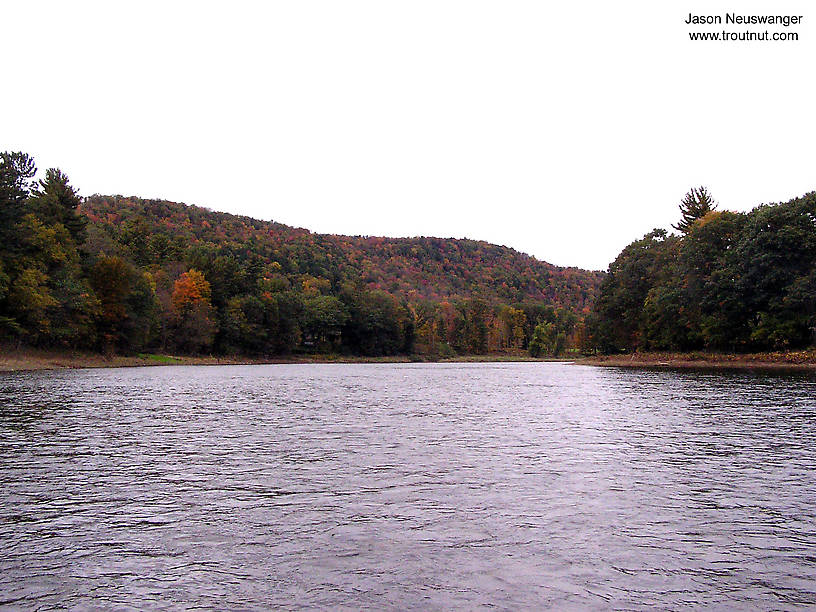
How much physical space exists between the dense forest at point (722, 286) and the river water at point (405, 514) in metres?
58.6

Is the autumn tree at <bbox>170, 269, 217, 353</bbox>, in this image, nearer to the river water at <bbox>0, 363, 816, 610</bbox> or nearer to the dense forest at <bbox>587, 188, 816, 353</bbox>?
the dense forest at <bbox>587, 188, 816, 353</bbox>

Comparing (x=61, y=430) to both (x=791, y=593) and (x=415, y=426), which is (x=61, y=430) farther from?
(x=791, y=593)

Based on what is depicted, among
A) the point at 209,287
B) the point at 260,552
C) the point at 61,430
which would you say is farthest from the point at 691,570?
the point at 209,287

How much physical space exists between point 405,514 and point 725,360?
8547 centimetres

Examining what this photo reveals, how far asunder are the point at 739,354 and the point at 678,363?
29.6 feet

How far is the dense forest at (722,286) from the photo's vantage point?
3059 inches

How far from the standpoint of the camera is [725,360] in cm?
8738

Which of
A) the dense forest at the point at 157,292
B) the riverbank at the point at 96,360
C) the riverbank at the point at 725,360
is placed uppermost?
the dense forest at the point at 157,292

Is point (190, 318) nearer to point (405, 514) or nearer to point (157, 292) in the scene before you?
point (157, 292)

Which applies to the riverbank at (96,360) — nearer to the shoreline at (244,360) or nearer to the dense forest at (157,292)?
the shoreline at (244,360)

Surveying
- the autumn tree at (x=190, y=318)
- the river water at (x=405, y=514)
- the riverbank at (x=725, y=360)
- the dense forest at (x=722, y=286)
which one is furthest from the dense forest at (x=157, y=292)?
the riverbank at (x=725, y=360)

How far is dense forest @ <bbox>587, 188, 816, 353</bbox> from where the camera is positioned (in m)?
77.7

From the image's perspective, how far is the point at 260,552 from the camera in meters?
10.8

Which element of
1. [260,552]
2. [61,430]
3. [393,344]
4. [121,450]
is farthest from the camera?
[393,344]
